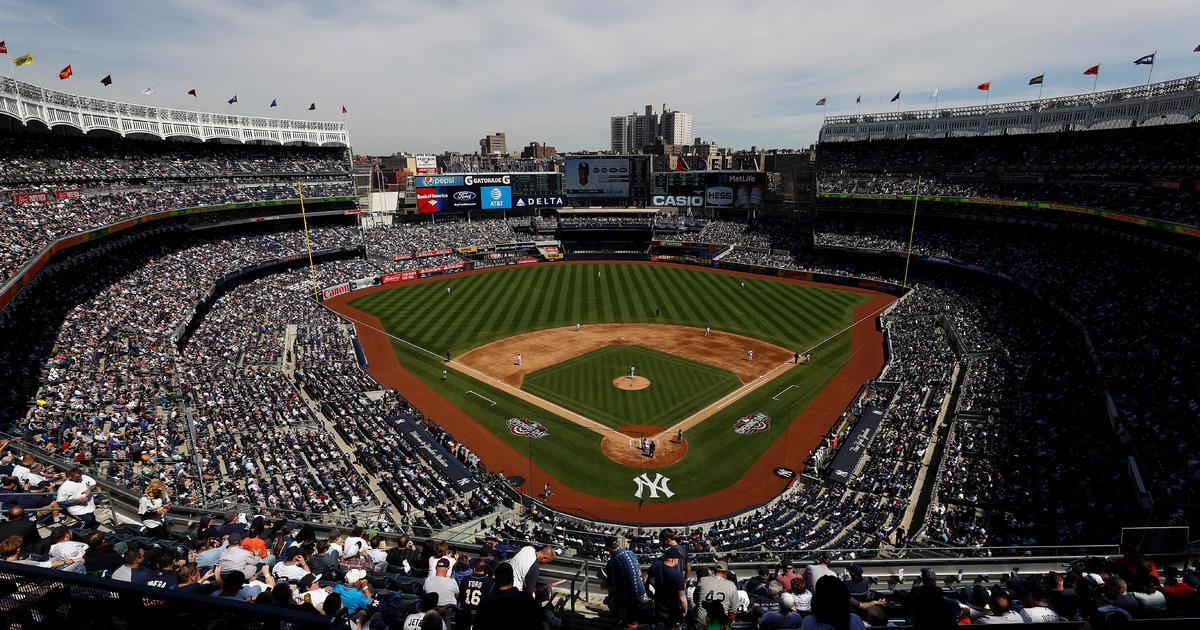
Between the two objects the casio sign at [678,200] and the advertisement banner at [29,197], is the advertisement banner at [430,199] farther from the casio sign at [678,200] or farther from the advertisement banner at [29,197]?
the advertisement banner at [29,197]

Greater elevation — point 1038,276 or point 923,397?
point 1038,276

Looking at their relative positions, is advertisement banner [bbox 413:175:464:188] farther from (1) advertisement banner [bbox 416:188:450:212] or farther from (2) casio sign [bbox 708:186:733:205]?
(2) casio sign [bbox 708:186:733:205]

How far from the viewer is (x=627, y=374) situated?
35.5 meters

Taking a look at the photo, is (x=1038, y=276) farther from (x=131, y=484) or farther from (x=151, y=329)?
(x=151, y=329)

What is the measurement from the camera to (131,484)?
15.9 meters

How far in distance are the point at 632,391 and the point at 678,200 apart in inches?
2081

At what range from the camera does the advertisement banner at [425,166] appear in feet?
253

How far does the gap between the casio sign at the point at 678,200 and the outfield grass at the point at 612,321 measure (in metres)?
14.9

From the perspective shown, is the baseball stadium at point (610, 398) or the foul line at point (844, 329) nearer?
the baseball stadium at point (610, 398)

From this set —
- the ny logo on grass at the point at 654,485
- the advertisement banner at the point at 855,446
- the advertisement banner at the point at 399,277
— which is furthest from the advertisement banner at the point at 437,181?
the advertisement banner at the point at 855,446

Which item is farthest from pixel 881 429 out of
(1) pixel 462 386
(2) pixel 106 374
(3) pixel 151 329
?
(3) pixel 151 329

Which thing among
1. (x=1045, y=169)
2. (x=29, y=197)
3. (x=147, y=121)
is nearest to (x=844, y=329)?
(x=1045, y=169)


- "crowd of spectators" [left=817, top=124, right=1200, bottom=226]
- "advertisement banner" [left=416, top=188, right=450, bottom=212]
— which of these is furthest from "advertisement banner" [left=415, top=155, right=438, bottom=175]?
"crowd of spectators" [left=817, top=124, right=1200, bottom=226]

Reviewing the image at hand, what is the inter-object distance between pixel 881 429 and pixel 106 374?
116ft
